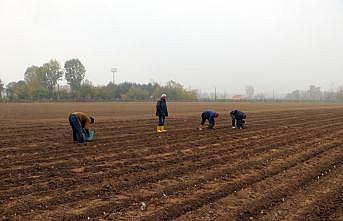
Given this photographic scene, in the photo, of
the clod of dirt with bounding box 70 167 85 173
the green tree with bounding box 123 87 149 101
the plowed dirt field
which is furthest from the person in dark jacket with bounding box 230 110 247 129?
the green tree with bounding box 123 87 149 101

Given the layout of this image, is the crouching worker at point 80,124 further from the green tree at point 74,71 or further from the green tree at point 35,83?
the green tree at point 74,71

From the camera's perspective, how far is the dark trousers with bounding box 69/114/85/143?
34.9ft

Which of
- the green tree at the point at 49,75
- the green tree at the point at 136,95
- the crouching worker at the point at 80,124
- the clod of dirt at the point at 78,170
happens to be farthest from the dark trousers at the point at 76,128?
the green tree at the point at 49,75

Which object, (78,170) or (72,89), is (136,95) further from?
(78,170)

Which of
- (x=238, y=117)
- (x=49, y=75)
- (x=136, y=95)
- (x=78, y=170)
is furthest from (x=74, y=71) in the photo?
(x=78, y=170)

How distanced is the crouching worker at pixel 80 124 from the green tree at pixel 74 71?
328 ft

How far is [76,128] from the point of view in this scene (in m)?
11.0

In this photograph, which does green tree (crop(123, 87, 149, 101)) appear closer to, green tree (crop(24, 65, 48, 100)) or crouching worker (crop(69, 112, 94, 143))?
green tree (crop(24, 65, 48, 100))

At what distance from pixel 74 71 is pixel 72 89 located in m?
17.2

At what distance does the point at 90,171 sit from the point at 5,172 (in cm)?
178

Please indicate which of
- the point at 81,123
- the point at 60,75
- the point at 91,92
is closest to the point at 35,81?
the point at 60,75

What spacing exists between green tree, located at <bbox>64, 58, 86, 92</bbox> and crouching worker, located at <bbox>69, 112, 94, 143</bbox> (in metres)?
100

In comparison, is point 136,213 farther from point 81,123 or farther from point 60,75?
point 60,75

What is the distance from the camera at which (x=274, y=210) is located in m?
5.14
